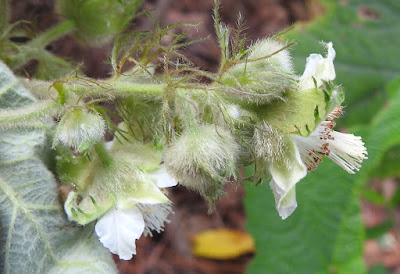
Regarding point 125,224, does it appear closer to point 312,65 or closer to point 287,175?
point 287,175

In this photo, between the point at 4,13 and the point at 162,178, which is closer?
the point at 162,178

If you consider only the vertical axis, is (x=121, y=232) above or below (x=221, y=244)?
above

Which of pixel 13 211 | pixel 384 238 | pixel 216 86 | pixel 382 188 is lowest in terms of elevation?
pixel 384 238

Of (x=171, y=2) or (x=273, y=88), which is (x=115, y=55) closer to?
(x=273, y=88)

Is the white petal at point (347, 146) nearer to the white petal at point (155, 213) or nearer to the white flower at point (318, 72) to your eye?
the white flower at point (318, 72)

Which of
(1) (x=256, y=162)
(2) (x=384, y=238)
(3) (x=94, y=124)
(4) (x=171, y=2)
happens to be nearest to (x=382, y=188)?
(2) (x=384, y=238)

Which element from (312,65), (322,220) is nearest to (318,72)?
(312,65)
